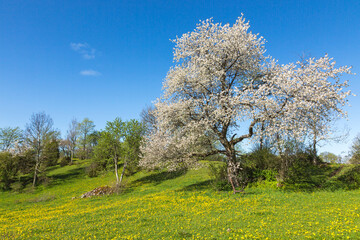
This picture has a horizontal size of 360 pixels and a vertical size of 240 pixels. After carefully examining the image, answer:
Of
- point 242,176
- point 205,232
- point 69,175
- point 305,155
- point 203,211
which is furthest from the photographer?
point 69,175

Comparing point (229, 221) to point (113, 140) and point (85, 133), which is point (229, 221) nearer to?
point (113, 140)

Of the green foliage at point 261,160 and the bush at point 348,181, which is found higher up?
the green foliage at point 261,160

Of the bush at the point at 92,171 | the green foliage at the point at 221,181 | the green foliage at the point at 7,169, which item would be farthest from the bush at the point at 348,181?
the green foliage at the point at 7,169

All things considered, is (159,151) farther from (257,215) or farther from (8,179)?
(8,179)

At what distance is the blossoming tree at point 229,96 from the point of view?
685 inches

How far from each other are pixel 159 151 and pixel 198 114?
207 inches

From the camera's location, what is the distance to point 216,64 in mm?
20750

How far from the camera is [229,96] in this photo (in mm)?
19016

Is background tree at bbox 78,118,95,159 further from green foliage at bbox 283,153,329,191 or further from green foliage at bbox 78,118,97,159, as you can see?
green foliage at bbox 283,153,329,191

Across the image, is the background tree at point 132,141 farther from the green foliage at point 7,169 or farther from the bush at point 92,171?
the green foliage at point 7,169

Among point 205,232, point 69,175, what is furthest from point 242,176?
point 69,175

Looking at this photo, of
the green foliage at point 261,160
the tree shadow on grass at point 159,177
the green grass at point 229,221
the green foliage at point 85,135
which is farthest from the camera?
the green foliage at point 85,135

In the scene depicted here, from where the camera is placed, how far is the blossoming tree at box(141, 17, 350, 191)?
57.1 ft

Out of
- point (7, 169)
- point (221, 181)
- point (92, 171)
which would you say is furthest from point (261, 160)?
point (7, 169)
